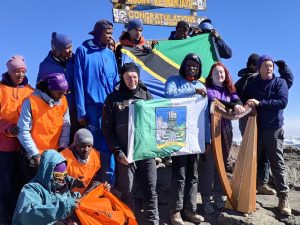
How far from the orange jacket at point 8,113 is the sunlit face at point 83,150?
981 millimetres

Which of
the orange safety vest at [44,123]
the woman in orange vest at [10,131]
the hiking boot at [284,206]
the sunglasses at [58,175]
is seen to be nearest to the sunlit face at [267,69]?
the hiking boot at [284,206]

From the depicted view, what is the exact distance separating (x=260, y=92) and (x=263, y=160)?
4.71 ft

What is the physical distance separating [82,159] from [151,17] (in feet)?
26.7

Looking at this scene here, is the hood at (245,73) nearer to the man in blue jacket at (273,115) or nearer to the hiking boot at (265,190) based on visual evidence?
the man in blue jacket at (273,115)

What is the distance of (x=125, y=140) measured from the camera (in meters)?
5.22

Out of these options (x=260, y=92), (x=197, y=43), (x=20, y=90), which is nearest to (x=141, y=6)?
(x=197, y=43)

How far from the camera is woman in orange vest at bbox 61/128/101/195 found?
15.0ft

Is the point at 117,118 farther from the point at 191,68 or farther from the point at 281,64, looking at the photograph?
the point at 281,64

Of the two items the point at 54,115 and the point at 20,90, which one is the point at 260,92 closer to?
the point at 54,115

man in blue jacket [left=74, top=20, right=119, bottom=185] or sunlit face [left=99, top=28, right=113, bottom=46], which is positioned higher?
sunlit face [left=99, top=28, right=113, bottom=46]

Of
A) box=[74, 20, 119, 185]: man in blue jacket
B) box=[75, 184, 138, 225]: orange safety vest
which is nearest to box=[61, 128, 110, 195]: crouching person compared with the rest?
box=[75, 184, 138, 225]: orange safety vest

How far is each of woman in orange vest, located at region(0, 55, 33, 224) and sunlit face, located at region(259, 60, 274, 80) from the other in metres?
3.55

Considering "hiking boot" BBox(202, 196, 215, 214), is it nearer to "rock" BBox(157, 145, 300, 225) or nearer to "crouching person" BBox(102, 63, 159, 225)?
"rock" BBox(157, 145, 300, 225)

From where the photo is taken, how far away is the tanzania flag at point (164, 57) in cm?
686
